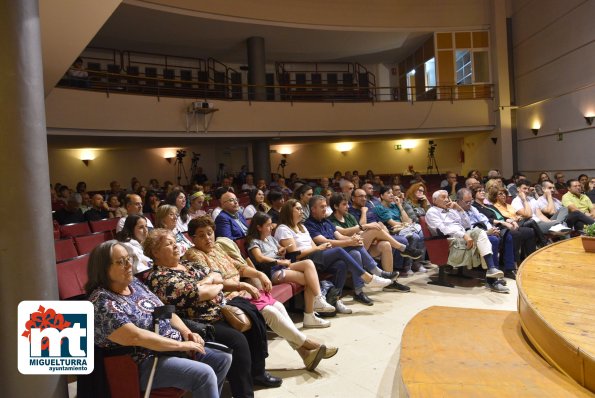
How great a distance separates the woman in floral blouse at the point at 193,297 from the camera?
2.41 metres

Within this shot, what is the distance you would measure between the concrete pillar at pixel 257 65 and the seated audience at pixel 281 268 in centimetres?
814

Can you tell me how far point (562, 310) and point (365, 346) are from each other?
1.47 m

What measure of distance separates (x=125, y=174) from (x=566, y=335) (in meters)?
12.2

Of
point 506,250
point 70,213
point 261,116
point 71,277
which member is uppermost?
point 261,116

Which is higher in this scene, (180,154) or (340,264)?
(180,154)

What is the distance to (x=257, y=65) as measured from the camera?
37.5 feet

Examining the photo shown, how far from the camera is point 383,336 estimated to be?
3.33 meters

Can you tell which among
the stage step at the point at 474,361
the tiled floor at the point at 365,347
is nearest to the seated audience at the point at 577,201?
the tiled floor at the point at 365,347

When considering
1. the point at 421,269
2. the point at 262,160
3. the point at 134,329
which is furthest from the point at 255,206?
the point at 262,160

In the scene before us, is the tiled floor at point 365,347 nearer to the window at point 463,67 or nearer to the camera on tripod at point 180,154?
the window at point 463,67

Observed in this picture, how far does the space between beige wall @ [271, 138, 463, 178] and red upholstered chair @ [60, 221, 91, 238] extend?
896 centimetres

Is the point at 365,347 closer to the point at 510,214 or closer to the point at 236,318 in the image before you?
the point at 236,318

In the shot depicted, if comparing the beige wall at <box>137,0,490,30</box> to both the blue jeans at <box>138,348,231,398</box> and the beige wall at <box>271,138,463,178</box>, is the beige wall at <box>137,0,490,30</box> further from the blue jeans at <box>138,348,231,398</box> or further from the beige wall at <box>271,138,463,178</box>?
the blue jeans at <box>138,348,231,398</box>

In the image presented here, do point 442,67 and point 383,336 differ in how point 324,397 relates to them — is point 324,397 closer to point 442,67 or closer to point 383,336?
point 383,336
